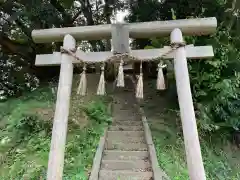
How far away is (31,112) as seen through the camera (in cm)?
656

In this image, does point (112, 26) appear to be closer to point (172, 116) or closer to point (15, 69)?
point (172, 116)

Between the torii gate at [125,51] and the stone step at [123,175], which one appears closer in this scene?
the torii gate at [125,51]

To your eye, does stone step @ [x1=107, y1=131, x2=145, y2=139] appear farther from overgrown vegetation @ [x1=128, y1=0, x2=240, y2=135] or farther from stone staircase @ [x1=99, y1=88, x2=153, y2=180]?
overgrown vegetation @ [x1=128, y1=0, x2=240, y2=135]

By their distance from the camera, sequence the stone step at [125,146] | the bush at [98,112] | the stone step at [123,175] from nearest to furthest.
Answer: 1. the stone step at [123,175]
2. the stone step at [125,146]
3. the bush at [98,112]

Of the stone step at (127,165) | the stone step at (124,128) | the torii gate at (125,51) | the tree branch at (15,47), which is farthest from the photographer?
the tree branch at (15,47)

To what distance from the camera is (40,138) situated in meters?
5.79

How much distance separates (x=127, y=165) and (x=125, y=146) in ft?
1.94

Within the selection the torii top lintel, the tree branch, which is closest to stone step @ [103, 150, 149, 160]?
the torii top lintel

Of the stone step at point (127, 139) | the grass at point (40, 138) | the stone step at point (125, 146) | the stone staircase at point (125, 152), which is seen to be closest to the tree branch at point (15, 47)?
the grass at point (40, 138)

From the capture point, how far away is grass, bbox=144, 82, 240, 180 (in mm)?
5270

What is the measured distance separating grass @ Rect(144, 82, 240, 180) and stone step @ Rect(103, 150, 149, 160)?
0.29 m

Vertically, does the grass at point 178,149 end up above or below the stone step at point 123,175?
above

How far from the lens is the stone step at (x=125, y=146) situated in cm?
552

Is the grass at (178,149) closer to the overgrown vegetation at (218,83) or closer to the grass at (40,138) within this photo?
the overgrown vegetation at (218,83)
